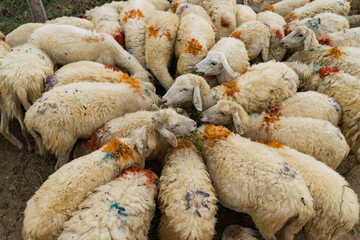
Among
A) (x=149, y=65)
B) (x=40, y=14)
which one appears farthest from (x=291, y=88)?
(x=40, y=14)

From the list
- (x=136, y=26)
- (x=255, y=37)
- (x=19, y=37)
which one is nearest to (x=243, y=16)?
(x=255, y=37)

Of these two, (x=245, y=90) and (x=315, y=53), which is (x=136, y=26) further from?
(x=315, y=53)

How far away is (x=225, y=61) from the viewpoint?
4516 mm

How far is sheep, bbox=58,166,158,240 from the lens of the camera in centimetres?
250

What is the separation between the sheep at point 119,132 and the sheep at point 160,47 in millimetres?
1225

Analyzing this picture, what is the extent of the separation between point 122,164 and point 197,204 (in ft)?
3.37

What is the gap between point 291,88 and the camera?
176 inches

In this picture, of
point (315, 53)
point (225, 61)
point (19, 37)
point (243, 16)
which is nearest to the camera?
point (225, 61)

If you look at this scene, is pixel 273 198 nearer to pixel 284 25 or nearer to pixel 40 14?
pixel 284 25

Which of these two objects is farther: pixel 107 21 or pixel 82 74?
pixel 107 21

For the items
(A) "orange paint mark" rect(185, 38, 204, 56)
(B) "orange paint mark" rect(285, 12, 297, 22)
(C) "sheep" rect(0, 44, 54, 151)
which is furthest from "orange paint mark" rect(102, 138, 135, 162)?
(B) "orange paint mark" rect(285, 12, 297, 22)

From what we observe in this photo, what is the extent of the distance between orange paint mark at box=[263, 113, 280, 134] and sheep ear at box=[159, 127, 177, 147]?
1329mm

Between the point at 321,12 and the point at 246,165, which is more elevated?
the point at 321,12

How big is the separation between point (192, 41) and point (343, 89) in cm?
249
